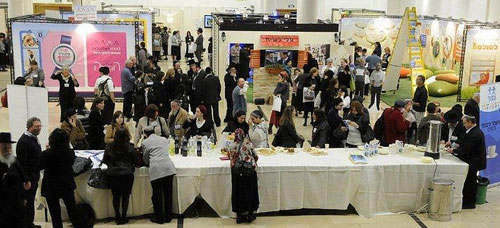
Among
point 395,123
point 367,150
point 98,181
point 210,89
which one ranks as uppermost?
point 210,89

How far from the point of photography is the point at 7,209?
5.30 metres

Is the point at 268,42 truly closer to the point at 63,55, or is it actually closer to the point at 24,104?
the point at 63,55

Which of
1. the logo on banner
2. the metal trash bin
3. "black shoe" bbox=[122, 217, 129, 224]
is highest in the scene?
the logo on banner

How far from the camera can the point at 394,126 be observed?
831cm

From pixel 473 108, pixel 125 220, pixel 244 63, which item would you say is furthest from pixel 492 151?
pixel 244 63

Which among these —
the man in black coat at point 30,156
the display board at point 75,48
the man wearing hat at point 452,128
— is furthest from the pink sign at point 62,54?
the man wearing hat at point 452,128

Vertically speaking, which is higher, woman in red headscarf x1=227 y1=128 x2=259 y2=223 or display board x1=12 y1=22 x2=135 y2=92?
display board x1=12 y1=22 x2=135 y2=92

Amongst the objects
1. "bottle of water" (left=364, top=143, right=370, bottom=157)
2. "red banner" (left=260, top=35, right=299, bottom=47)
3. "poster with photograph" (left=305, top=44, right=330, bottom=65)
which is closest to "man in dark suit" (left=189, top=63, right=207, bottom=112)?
"red banner" (left=260, top=35, right=299, bottom=47)

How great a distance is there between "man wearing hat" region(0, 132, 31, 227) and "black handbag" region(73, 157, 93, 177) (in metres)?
1.05

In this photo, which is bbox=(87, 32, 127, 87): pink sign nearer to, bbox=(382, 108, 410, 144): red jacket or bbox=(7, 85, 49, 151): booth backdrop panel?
bbox=(7, 85, 49, 151): booth backdrop panel

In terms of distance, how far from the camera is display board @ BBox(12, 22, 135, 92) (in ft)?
45.1

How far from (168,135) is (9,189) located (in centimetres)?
268

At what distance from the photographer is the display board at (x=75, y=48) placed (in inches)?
542

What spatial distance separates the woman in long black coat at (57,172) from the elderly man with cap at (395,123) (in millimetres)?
4380
